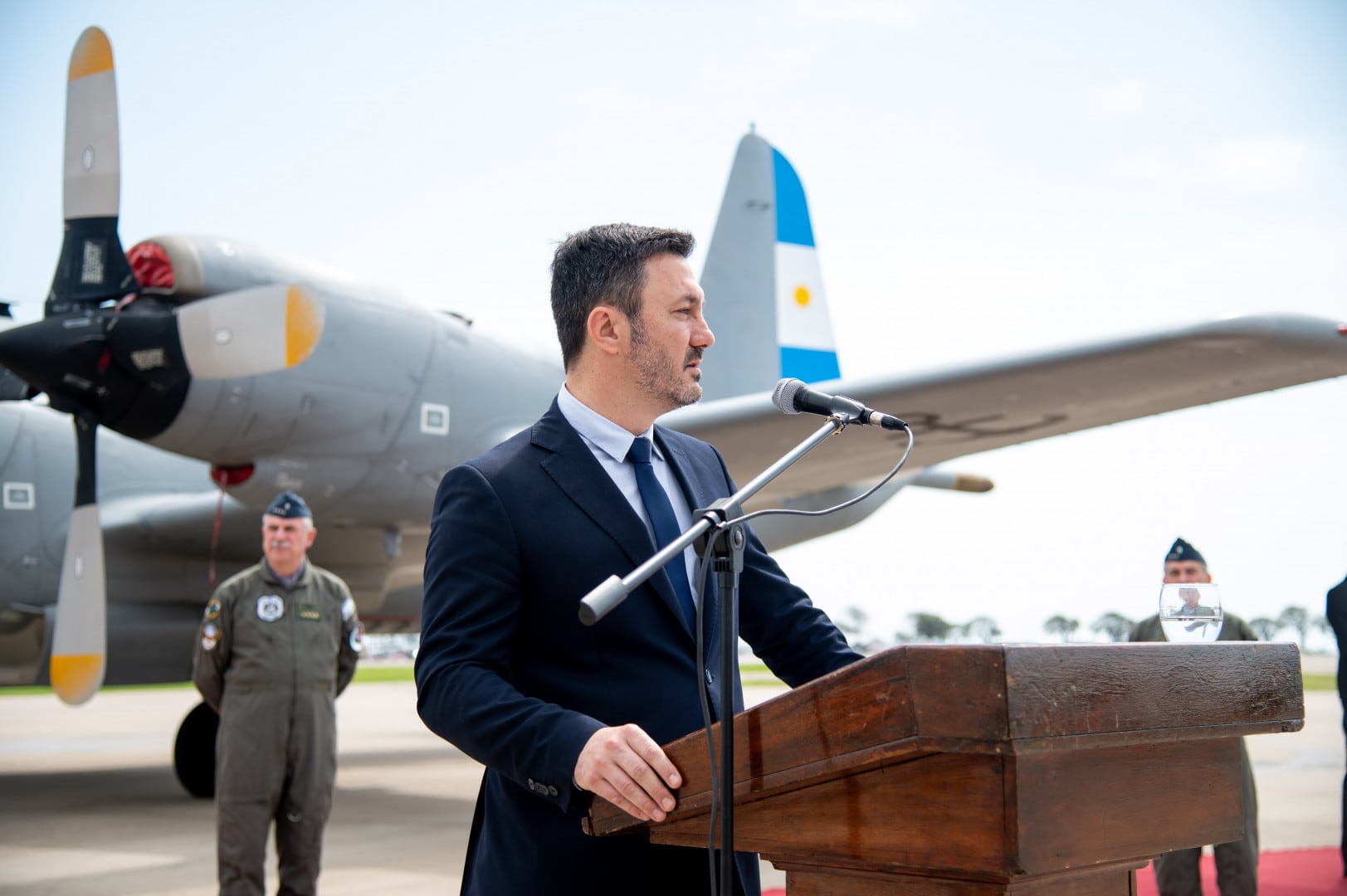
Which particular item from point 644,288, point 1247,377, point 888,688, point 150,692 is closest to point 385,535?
point 1247,377

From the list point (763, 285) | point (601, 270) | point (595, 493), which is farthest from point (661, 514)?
point (763, 285)

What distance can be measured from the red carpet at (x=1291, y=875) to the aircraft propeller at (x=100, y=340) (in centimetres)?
387

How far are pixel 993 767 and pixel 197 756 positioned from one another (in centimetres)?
793

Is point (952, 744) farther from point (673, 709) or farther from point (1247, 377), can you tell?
point (1247, 377)

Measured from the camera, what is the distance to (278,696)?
448 cm

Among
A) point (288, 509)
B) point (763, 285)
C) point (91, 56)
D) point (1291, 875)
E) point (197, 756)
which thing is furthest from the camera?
point (763, 285)

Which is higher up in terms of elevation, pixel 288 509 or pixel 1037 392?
pixel 1037 392

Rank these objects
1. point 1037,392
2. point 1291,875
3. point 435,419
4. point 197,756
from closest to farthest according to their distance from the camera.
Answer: point 1291,875, point 1037,392, point 435,419, point 197,756

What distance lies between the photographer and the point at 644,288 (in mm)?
1518

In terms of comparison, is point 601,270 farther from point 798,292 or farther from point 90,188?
point 798,292

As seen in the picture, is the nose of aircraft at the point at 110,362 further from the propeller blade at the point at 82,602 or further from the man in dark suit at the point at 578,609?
the man in dark suit at the point at 578,609

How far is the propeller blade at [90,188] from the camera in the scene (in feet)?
21.3

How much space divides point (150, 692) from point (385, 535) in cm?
2370

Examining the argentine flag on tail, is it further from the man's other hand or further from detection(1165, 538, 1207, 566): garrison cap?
the man's other hand
